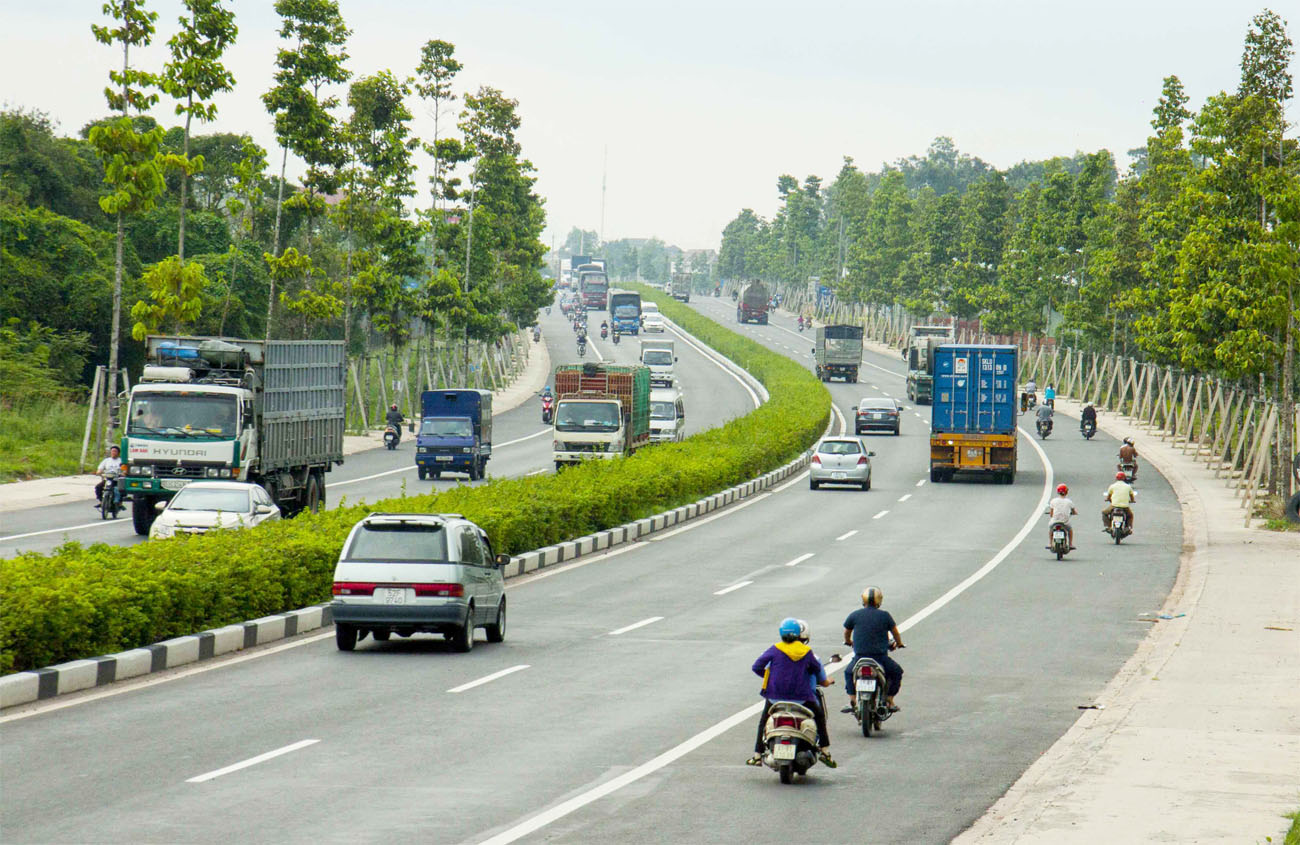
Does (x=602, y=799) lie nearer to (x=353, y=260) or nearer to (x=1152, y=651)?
(x=1152, y=651)

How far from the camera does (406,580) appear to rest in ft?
59.7

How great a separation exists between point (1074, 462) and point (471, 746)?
1862 inches

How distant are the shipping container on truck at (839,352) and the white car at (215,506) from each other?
70.9m

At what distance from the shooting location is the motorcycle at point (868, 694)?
1409cm

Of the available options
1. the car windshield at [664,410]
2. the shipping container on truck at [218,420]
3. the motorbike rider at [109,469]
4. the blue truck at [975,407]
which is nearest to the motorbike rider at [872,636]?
the shipping container on truck at [218,420]

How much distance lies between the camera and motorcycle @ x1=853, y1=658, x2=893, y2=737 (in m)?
14.1

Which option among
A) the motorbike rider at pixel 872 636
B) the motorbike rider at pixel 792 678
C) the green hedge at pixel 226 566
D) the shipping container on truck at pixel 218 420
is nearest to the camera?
Answer: the motorbike rider at pixel 792 678

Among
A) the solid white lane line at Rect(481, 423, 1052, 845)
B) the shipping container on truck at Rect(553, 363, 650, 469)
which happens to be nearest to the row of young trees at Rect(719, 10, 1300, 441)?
the shipping container on truck at Rect(553, 363, 650, 469)

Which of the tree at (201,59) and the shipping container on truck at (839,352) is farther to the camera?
the shipping container on truck at (839,352)

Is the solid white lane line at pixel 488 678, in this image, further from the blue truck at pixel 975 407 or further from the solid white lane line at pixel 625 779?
the blue truck at pixel 975 407

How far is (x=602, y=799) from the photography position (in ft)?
36.7

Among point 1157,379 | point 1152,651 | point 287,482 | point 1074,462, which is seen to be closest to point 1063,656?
point 1152,651

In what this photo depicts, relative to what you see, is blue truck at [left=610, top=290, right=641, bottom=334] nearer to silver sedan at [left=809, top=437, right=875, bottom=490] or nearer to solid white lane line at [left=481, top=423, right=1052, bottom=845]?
silver sedan at [left=809, top=437, right=875, bottom=490]

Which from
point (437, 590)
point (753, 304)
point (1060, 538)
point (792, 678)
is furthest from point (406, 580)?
point (753, 304)
